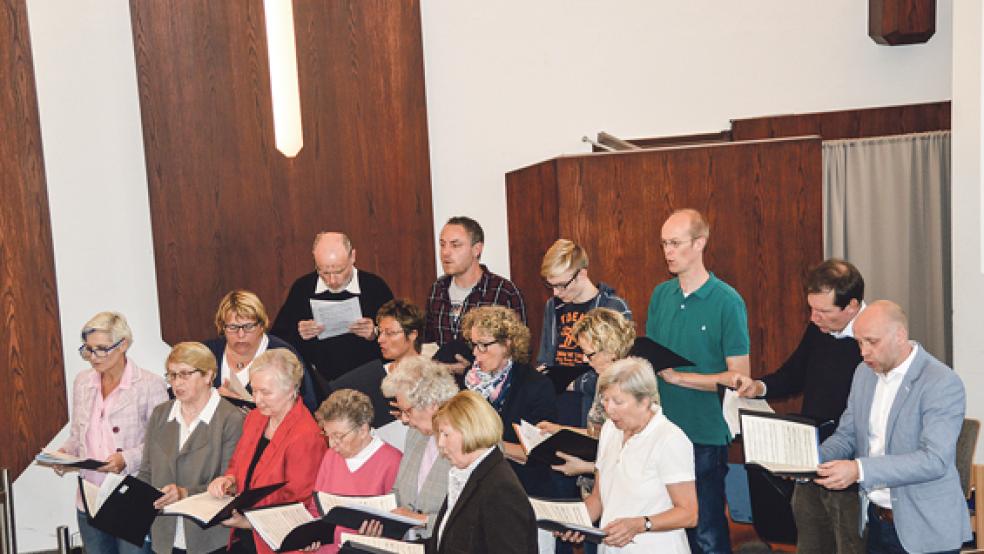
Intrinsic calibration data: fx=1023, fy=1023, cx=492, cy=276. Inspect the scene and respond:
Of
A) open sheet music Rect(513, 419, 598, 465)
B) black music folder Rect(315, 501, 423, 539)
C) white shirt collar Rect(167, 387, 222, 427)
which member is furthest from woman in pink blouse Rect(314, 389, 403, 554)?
white shirt collar Rect(167, 387, 222, 427)

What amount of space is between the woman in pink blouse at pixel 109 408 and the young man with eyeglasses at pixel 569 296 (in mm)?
1690

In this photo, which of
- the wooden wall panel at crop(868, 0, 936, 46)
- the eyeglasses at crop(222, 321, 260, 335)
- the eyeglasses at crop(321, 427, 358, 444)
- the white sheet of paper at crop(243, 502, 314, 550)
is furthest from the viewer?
the wooden wall panel at crop(868, 0, 936, 46)

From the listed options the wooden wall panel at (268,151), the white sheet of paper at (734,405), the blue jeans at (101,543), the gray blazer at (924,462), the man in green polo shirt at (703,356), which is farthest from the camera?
the wooden wall panel at (268,151)

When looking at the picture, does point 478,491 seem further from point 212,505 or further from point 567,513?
point 212,505

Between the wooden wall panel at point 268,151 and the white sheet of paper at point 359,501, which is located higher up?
the wooden wall panel at point 268,151

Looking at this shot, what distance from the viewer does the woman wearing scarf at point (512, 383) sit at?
388 cm

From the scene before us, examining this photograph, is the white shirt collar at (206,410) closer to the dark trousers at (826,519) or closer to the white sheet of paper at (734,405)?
the white sheet of paper at (734,405)

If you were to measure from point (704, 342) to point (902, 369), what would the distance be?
1007mm

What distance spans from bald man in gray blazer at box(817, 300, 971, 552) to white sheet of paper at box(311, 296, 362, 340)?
250cm

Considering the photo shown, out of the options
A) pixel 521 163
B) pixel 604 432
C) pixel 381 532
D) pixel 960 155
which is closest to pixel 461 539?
pixel 381 532

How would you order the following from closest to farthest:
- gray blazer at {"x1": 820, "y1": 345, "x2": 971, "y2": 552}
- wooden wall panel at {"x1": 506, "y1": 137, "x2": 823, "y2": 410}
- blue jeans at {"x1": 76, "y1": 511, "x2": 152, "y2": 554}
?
1. gray blazer at {"x1": 820, "y1": 345, "x2": 971, "y2": 552}
2. blue jeans at {"x1": 76, "y1": 511, "x2": 152, "y2": 554}
3. wooden wall panel at {"x1": 506, "y1": 137, "x2": 823, "y2": 410}

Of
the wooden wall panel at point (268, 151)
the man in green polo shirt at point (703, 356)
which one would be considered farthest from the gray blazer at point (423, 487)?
the wooden wall panel at point (268, 151)

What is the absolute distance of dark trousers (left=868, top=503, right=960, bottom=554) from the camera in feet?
10.9

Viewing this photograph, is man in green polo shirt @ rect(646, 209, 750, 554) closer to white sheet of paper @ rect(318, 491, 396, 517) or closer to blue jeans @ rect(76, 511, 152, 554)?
white sheet of paper @ rect(318, 491, 396, 517)
